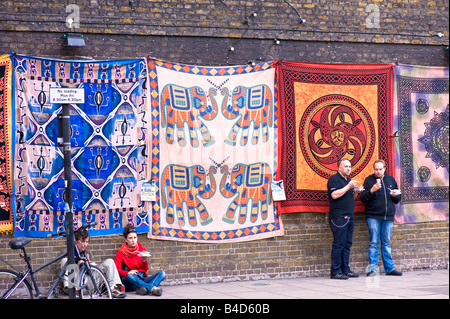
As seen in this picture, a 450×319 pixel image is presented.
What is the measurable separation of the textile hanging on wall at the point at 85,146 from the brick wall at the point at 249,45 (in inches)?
10.9

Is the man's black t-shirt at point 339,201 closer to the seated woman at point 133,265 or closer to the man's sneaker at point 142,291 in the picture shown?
the seated woman at point 133,265

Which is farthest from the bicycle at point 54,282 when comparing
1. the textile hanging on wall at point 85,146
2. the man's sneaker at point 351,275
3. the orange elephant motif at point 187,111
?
the man's sneaker at point 351,275

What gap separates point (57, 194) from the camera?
11461 millimetres

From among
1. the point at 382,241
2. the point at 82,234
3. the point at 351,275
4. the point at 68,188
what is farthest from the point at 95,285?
the point at 382,241

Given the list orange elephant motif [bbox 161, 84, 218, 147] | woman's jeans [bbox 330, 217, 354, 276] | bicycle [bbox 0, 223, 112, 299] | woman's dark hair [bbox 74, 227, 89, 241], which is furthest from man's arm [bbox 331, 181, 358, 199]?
bicycle [bbox 0, 223, 112, 299]

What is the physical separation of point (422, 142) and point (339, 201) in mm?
2409

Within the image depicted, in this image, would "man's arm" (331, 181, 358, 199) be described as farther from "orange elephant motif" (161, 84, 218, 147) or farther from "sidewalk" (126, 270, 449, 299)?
"orange elephant motif" (161, 84, 218, 147)

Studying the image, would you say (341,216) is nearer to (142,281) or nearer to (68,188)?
(142,281)

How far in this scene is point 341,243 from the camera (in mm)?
12664

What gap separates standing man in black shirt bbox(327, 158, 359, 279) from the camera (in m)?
12.6

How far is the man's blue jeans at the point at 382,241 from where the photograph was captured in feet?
42.8

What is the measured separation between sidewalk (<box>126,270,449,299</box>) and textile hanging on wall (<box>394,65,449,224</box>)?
1.41 m

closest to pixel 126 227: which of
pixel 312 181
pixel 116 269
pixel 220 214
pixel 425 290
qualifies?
pixel 116 269

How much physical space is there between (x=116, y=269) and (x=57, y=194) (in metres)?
1.52
